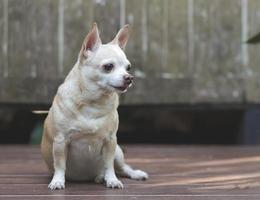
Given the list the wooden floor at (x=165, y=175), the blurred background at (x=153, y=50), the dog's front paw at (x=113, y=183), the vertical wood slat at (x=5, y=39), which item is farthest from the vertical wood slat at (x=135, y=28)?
the dog's front paw at (x=113, y=183)

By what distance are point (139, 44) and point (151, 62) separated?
0.14 meters

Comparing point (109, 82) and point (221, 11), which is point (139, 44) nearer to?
point (221, 11)

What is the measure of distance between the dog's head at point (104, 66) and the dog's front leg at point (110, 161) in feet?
0.74

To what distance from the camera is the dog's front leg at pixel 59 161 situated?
2363 millimetres

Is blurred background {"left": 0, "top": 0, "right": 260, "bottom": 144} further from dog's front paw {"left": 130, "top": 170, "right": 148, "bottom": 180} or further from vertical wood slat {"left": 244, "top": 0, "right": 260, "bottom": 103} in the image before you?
dog's front paw {"left": 130, "top": 170, "right": 148, "bottom": 180}

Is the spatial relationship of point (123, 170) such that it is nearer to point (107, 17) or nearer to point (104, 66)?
point (104, 66)

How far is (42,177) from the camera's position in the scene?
2666 millimetres

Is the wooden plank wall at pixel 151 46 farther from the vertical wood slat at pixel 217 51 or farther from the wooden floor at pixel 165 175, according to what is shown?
the wooden floor at pixel 165 175

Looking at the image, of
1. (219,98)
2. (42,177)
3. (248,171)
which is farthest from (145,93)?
(42,177)

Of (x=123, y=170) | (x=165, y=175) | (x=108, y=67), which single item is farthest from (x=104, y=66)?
(x=165, y=175)

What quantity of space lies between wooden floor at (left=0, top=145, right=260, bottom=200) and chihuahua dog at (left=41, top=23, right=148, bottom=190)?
103 millimetres

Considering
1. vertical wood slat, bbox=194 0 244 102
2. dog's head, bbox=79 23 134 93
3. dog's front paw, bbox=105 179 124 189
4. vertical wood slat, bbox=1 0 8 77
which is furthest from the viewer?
vertical wood slat, bbox=194 0 244 102

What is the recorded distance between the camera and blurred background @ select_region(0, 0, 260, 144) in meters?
3.95

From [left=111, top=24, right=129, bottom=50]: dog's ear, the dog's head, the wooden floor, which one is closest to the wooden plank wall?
the wooden floor
